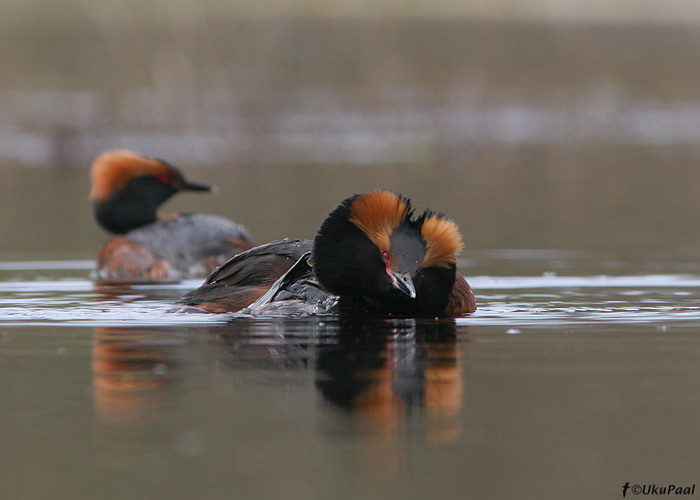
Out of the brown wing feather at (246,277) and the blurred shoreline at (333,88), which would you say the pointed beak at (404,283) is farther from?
the blurred shoreline at (333,88)

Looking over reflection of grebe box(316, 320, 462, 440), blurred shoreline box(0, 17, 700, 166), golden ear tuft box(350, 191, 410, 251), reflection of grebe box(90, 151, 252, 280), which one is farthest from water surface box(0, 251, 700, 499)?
blurred shoreline box(0, 17, 700, 166)

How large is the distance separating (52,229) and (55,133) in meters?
25.8

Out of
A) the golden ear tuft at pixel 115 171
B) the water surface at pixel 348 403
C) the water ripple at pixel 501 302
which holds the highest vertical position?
the golden ear tuft at pixel 115 171

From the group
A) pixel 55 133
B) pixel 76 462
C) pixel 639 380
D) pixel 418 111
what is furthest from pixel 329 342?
pixel 418 111

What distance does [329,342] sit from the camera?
310 inches

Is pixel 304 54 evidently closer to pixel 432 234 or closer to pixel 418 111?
pixel 418 111

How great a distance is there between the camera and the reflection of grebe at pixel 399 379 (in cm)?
588

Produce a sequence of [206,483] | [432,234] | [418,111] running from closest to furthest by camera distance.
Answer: [206,483], [432,234], [418,111]

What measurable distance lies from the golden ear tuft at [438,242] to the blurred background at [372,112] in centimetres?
566

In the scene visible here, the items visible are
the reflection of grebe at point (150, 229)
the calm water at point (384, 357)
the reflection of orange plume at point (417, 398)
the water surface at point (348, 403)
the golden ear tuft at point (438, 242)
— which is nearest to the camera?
the water surface at point (348, 403)

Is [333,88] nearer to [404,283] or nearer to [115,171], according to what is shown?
[115,171]

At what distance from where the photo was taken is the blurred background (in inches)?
776

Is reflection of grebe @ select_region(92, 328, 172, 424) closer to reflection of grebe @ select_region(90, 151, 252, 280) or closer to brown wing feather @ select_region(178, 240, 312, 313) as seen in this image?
brown wing feather @ select_region(178, 240, 312, 313)

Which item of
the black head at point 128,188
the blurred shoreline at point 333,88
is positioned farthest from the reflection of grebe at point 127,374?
the blurred shoreline at point 333,88
